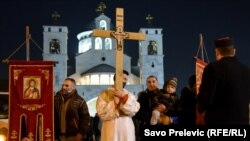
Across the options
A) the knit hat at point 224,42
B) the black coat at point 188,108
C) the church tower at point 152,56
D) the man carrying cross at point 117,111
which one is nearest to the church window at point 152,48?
the church tower at point 152,56

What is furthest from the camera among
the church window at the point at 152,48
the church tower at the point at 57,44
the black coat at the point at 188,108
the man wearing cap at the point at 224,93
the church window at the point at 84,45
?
the church window at the point at 84,45

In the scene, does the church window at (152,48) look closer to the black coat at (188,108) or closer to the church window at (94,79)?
the church window at (94,79)

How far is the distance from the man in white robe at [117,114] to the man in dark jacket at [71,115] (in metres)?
1.09

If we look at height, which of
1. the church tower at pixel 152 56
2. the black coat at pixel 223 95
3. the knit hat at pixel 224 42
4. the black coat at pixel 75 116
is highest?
the church tower at pixel 152 56

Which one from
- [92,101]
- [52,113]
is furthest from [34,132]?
[92,101]

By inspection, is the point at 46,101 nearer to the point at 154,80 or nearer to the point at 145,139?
the point at 154,80

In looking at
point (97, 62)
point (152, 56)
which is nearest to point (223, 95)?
point (152, 56)

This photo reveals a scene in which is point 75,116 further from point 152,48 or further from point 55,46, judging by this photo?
point 152,48

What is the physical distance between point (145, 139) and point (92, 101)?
45.8m

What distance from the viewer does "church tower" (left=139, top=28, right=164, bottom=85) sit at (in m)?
51.6

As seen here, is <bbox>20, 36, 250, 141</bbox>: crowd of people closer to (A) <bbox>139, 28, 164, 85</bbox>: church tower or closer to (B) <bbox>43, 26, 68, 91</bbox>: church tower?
(A) <bbox>139, 28, 164, 85</bbox>: church tower

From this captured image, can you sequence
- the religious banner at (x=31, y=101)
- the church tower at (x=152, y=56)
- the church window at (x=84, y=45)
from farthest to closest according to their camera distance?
the church window at (x=84, y=45) → the church tower at (x=152, y=56) → the religious banner at (x=31, y=101)

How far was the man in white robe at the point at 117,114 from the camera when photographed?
225 inches

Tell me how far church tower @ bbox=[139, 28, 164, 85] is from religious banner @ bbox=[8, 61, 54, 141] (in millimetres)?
43773
